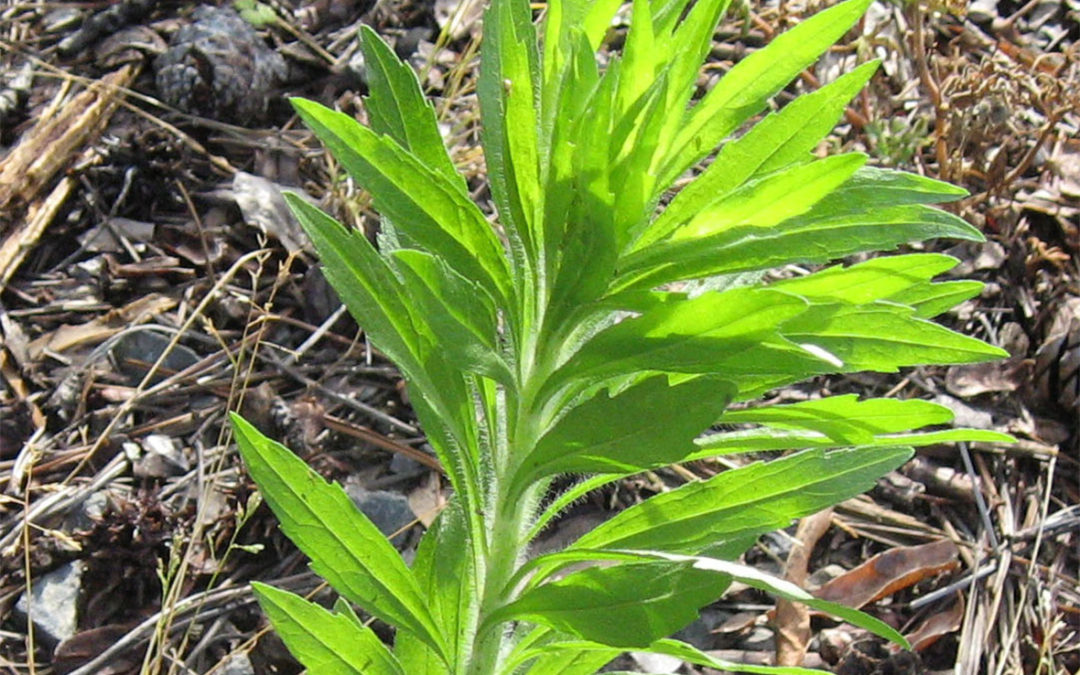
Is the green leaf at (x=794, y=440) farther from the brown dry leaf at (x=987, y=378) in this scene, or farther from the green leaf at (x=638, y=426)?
the brown dry leaf at (x=987, y=378)

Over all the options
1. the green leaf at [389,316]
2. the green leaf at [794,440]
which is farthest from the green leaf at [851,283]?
the green leaf at [389,316]

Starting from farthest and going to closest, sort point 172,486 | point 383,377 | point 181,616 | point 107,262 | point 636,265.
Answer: point 107,262, point 383,377, point 172,486, point 181,616, point 636,265

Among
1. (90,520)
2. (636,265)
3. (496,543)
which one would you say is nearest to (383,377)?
(90,520)

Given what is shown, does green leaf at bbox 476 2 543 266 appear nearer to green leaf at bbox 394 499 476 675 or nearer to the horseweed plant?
the horseweed plant

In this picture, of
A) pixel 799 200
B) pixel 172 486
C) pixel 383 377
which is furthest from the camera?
pixel 383 377

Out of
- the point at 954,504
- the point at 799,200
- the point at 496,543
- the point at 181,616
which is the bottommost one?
the point at 181,616

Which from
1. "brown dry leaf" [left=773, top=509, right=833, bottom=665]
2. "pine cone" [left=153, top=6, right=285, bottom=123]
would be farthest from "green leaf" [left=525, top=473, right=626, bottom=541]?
"pine cone" [left=153, top=6, right=285, bottom=123]

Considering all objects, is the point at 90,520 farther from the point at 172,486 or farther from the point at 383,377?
the point at 383,377
